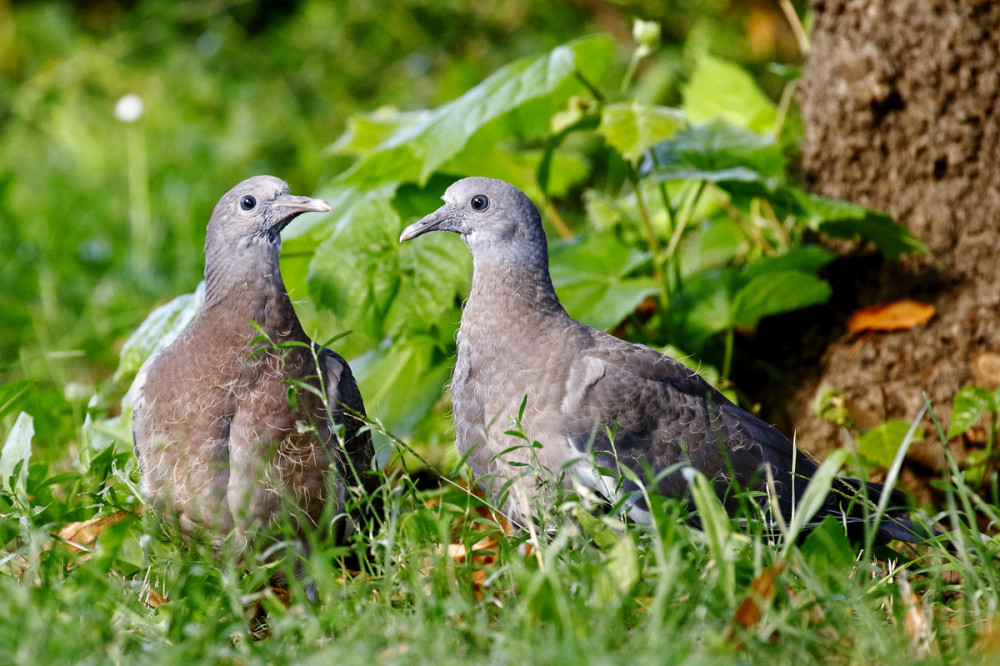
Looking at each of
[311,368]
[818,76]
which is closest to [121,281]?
[311,368]

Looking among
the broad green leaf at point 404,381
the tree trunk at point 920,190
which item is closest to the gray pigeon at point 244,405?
the broad green leaf at point 404,381

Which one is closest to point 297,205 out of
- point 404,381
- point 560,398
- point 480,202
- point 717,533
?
point 480,202

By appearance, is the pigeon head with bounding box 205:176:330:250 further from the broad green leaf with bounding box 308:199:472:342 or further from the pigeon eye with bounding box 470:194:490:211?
the broad green leaf with bounding box 308:199:472:342

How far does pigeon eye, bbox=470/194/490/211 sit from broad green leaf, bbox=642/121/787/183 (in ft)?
2.69

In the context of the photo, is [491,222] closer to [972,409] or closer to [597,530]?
[597,530]

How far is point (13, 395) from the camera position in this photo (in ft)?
10.2

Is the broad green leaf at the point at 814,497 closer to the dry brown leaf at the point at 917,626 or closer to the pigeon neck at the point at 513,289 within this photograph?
the dry brown leaf at the point at 917,626

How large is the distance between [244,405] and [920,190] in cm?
245

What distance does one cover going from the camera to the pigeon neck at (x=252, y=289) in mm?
2684

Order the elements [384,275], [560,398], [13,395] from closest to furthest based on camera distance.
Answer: [560,398] → [13,395] → [384,275]

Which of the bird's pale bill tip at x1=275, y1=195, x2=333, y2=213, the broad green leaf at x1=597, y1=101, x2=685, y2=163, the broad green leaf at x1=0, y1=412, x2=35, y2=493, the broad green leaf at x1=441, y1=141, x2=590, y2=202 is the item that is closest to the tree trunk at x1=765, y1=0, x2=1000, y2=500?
the broad green leaf at x1=597, y1=101, x2=685, y2=163

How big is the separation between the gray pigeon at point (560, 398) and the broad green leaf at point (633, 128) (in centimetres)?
63

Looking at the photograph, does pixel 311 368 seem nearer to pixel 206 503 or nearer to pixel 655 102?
pixel 206 503

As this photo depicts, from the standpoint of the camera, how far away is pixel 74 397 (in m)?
3.69
